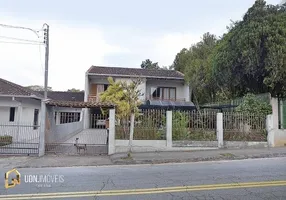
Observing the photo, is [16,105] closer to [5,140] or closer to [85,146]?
[5,140]

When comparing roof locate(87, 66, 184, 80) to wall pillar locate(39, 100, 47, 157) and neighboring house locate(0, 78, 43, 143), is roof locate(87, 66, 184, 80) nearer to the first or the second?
neighboring house locate(0, 78, 43, 143)

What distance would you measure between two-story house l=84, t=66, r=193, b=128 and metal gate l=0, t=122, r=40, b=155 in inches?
681

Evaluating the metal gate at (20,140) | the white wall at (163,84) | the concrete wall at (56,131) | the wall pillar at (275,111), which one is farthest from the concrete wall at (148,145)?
the white wall at (163,84)

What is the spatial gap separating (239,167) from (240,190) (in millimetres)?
3703

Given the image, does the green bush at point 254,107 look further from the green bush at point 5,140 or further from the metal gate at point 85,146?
the green bush at point 5,140

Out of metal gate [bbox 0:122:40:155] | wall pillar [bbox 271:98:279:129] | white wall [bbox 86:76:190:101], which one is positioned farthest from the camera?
white wall [bbox 86:76:190:101]

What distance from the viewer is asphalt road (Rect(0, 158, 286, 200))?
20.9ft

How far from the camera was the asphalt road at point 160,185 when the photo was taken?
6367 millimetres

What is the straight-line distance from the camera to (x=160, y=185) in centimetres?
741

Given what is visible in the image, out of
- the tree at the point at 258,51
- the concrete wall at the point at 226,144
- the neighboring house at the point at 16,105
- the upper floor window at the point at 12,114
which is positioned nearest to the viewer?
the concrete wall at the point at 226,144

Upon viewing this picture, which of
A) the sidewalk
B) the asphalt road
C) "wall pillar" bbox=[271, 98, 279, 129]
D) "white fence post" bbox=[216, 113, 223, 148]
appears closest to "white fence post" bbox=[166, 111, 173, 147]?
the sidewalk

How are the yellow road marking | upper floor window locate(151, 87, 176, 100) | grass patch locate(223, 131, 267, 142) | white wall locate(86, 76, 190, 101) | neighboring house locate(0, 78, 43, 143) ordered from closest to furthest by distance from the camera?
the yellow road marking, grass patch locate(223, 131, 267, 142), neighboring house locate(0, 78, 43, 143), white wall locate(86, 76, 190, 101), upper floor window locate(151, 87, 176, 100)

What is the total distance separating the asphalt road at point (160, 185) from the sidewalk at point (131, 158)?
8.30 ft

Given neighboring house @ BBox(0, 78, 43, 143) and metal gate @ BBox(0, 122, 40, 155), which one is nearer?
metal gate @ BBox(0, 122, 40, 155)
